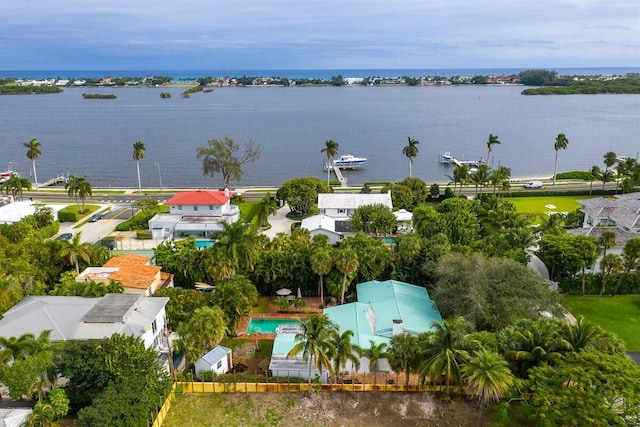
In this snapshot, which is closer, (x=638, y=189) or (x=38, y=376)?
(x=38, y=376)

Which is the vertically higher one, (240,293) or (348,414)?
(240,293)

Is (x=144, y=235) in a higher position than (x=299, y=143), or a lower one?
lower

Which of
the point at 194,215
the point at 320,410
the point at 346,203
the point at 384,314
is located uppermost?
the point at 346,203

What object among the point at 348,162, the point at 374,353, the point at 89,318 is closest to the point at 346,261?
the point at 374,353

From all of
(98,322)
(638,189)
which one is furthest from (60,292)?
(638,189)

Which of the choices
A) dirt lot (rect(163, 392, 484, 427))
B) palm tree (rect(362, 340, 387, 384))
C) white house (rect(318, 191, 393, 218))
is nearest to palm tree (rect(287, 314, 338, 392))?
palm tree (rect(362, 340, 387, 384))

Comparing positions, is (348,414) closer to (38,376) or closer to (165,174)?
(38,376)

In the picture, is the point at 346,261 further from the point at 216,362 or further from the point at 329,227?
the point at 329,227
